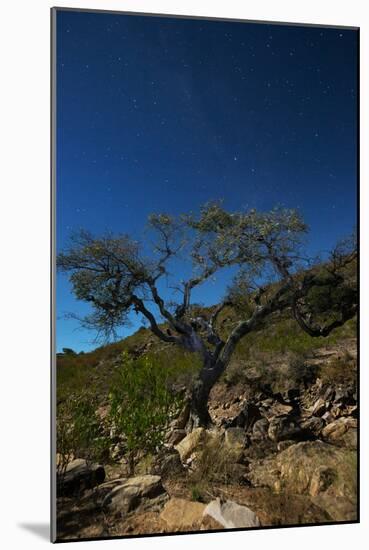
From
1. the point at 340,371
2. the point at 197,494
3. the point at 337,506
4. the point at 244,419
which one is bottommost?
the point at 337,506

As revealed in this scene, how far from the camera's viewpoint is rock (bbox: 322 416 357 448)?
246 inches

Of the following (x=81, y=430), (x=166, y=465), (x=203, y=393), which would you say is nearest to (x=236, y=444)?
(x=203, y=393)

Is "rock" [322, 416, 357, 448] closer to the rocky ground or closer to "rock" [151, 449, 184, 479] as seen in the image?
the rocky ground

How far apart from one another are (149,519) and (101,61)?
11.4ft

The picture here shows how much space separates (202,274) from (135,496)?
176 cm

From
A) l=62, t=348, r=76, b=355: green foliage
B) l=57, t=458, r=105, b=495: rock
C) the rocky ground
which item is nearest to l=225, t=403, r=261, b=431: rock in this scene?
the rocky ground

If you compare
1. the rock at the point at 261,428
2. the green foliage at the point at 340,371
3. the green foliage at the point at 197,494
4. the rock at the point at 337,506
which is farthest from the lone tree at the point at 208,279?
the rock at the point at 337,506

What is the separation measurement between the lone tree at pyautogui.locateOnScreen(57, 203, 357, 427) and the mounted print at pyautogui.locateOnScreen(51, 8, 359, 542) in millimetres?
13

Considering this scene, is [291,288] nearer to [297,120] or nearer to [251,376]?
[251,376]

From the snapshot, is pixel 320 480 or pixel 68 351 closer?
pixel 68 351

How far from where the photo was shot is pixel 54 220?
18.6ft

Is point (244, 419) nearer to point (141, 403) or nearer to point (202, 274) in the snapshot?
point (141, 403)

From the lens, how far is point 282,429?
6188mm

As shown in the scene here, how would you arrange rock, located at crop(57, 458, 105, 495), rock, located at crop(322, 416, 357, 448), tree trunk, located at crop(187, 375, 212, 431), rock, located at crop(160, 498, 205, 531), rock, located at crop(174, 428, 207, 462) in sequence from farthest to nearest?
rock, located at crop(322, 416, 357, 448)
tree trunk, located at crop(187, 375, 212, 431)
rock, located at crop(174, 428, 207, 462)
rock, located at crop(160, 498, 205, 531)
rock, located at crop(57, 458, 105, 495)
